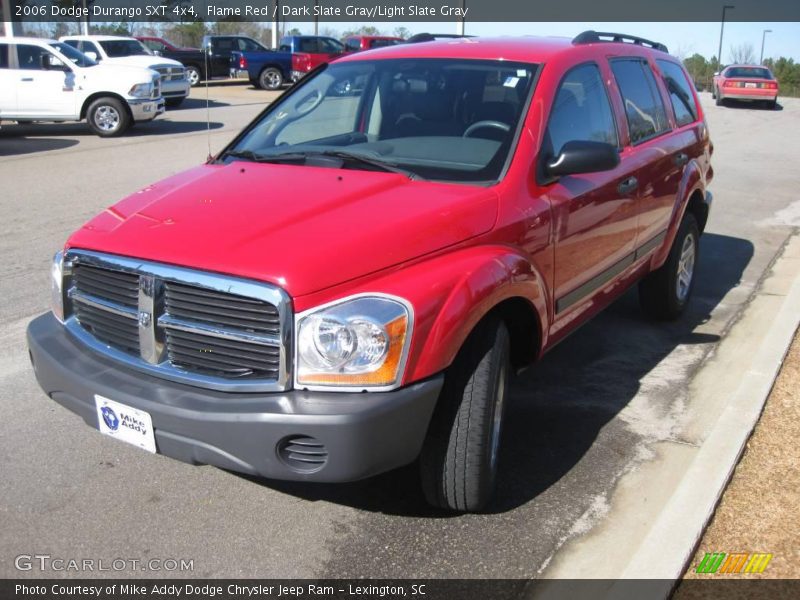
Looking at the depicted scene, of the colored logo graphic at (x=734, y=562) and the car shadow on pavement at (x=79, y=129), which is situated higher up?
the car shadow on pavement at (x=79, y=129)

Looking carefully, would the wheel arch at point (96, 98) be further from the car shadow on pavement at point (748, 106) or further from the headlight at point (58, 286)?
the car shadow on pavement at point (748, 106)

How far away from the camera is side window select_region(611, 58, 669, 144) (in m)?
5.02

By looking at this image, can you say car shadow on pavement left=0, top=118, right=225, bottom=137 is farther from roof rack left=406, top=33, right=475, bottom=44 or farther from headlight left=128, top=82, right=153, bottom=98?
roof rack left=406, top=33, right=475, bottom=44

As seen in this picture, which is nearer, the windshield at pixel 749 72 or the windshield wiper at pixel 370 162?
the windshield wiper at pixel 370 162

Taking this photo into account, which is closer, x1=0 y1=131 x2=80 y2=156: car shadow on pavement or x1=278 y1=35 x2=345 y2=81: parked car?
x1=0 y1=131 x2=80 y2=156: car shadow on pavement

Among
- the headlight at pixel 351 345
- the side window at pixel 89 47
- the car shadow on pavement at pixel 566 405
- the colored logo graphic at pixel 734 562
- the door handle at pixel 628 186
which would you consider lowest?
the colored logo graphic at pixel 734 562

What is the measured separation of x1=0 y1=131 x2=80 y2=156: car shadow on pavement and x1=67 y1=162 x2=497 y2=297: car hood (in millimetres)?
11852

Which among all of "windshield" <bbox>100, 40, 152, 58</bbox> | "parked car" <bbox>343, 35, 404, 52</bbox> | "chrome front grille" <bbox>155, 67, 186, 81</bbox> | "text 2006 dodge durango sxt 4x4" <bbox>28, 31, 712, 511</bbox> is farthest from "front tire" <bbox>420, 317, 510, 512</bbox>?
"parked car" <bbox>343, 35, 404, 52</bbox>

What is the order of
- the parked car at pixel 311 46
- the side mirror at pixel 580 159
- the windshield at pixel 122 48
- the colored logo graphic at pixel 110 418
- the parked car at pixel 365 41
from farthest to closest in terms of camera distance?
the parked car at pixel 311 46
the parked car at pixel 365 41
the windshield at pixel 122 48
the side mirror at pixel 580 159
the colored logo graphic at pixel 110 418

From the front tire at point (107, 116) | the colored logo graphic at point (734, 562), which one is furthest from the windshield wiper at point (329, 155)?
the front tire at point (107, 116)

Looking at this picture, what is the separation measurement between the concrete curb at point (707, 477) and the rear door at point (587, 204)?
0.94 metres

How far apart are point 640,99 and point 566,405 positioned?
2.02 metres

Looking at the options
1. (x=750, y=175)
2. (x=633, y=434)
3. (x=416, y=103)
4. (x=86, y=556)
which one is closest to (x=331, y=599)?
(x=86, y=556)

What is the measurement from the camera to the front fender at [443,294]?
117 inches
